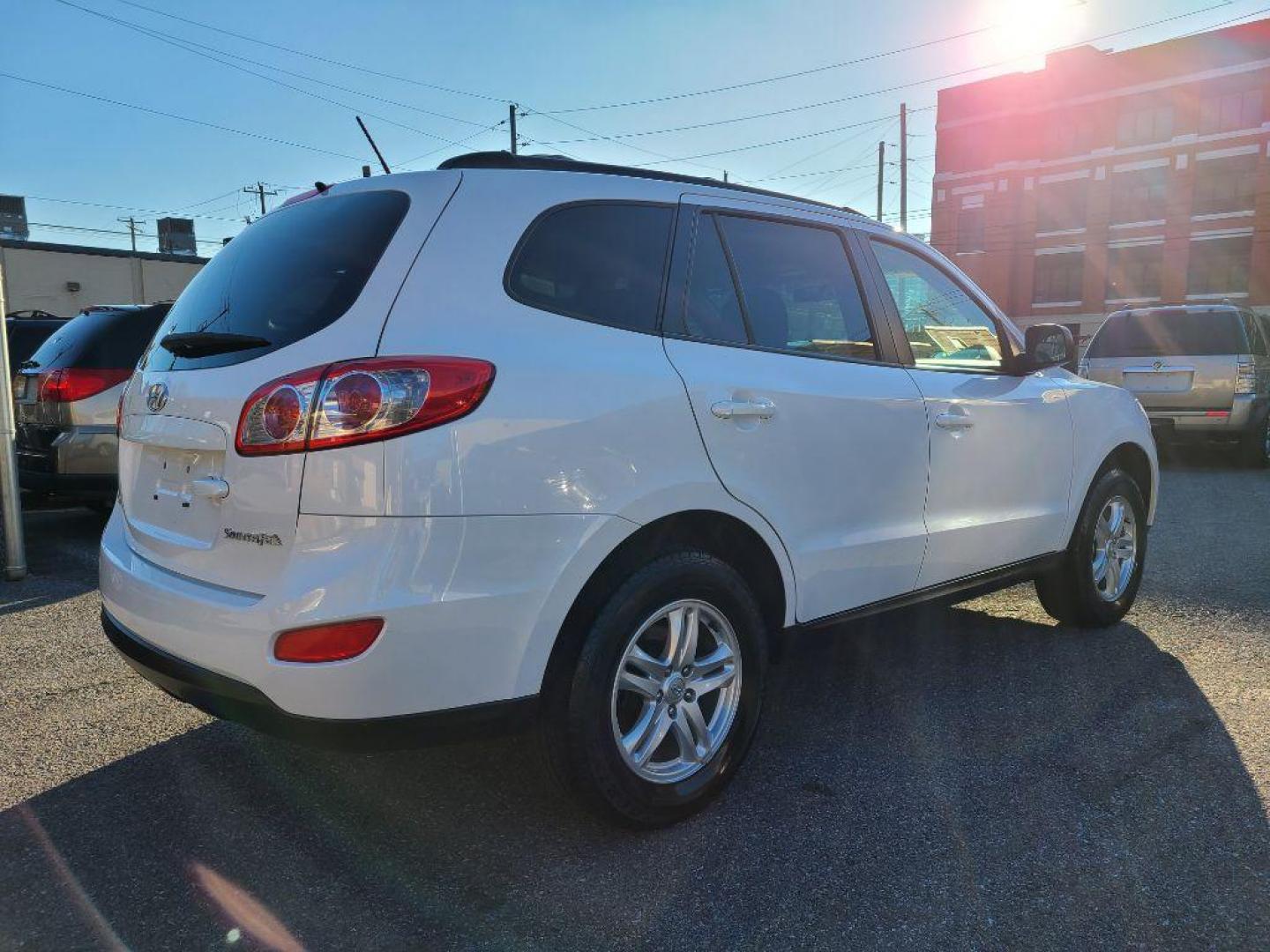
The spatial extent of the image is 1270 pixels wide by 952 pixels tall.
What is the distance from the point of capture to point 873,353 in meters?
3.35

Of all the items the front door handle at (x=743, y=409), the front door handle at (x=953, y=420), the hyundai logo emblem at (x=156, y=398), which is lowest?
the front door handle at (x=953, y=420)

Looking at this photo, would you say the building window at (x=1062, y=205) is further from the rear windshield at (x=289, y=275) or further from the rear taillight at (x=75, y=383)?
the rear windshield at (x=289, y=275)

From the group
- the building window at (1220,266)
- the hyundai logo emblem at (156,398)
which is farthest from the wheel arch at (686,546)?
the building window at (1220,266)

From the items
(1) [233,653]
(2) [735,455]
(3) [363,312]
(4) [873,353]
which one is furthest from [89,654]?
(4) [873,353]

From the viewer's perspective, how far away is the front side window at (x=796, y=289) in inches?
119

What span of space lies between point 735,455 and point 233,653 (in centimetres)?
139

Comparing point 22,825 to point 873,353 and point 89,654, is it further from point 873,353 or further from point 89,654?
point 873,353

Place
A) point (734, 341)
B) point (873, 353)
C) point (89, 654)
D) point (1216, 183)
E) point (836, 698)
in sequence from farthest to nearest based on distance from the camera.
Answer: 1. point (1216, 183)
2. point (89, 654)
3. point (836, 698)
4. point (873, 353)
5. point (734, 341)

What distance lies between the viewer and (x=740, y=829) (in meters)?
2.70

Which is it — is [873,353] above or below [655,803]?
above

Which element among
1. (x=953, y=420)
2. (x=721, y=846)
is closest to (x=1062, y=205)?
(x=953, y=420)

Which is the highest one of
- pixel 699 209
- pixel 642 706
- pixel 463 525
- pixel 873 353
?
pixel 699 209

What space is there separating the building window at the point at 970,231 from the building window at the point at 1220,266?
1016cm

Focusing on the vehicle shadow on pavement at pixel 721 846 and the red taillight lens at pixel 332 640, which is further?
the vehicle shadow on pavement at pixel 721 846
